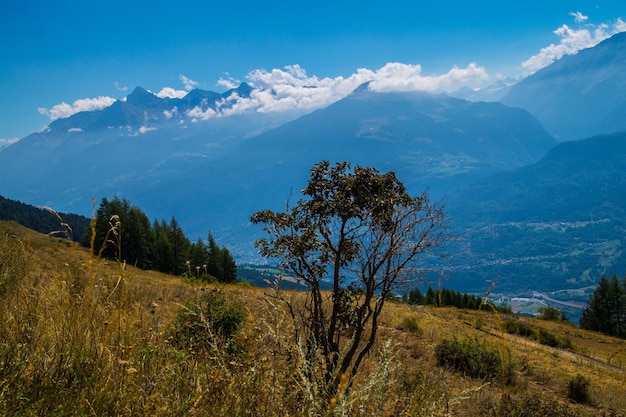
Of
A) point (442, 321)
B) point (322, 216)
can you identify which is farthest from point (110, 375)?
point (442, 321)

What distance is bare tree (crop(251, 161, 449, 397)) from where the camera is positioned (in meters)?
6.20

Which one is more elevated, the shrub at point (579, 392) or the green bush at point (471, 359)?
the green bush at point (471, 359)

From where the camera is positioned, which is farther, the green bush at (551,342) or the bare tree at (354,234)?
the green bush at (551,342)

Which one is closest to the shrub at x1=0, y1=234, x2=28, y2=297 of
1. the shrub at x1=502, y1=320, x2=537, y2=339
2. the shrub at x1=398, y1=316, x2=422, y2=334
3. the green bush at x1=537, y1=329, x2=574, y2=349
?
the shrub at x1=398, y1=316, x2=422, y2=334

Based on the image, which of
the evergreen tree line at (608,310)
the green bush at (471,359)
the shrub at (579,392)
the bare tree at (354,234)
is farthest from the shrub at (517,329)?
the evergreen tree line at (608,310)

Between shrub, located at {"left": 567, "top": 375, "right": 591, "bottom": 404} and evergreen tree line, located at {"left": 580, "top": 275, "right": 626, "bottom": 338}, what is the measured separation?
49.3 meters

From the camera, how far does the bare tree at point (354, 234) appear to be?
6205mm

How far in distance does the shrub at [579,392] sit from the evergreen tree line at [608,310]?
49.3 meters

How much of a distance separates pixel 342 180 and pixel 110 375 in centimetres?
438

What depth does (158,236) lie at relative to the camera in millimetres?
56594

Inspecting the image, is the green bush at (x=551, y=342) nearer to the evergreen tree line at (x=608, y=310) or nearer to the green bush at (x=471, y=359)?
the green bush at (x=471, y=359)

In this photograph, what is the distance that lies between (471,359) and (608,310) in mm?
52466

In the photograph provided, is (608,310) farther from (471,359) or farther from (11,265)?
(11,265)

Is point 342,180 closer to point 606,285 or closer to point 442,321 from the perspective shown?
point 442,321
